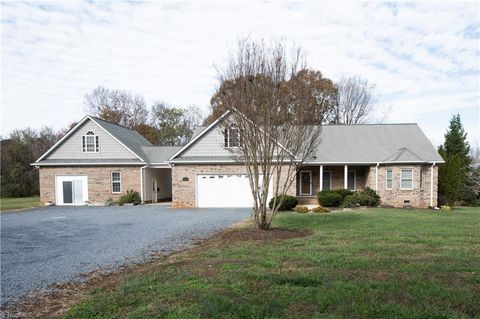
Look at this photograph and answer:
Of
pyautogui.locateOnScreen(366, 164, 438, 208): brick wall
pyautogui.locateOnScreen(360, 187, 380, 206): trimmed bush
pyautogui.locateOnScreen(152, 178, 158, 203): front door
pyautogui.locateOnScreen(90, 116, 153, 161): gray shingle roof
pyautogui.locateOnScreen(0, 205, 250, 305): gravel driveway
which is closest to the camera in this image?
pyautogui.locateOnScreen(0, 205, 250, 305): gravel driveway

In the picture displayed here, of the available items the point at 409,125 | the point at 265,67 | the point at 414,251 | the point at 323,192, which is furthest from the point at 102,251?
the point at 409,125

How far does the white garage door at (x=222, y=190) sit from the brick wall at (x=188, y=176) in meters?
0.28

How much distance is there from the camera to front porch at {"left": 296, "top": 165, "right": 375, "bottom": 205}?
79.7 feet

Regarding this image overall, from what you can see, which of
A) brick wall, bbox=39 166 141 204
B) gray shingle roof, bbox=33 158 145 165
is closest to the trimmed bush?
gray shingle roof, bbox=33 158 145 165

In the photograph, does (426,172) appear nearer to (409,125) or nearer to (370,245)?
(409,125)

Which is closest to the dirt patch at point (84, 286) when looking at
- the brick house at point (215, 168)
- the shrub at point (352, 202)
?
the shrub at point (352, 202)

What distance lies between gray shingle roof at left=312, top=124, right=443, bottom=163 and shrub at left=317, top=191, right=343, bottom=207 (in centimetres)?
255

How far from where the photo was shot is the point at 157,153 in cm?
2827

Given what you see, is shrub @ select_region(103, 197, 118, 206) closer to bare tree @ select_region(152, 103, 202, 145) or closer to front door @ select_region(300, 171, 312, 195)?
front door @ select_region(300, 171, 312, 195)

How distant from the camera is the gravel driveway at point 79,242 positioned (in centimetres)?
732

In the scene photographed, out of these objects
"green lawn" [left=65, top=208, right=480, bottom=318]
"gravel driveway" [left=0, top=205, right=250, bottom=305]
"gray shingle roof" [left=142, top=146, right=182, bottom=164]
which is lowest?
"gravel driveway" [left=0, top=205, right=250, bottom=305]

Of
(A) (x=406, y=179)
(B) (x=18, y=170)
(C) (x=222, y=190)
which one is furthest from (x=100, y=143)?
(A) (x=406, y=179)

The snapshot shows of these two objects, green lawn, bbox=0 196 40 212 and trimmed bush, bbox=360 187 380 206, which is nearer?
trimmed bush, bbox=360 187 380 206

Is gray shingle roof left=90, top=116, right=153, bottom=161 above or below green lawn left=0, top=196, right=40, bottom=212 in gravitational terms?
above
